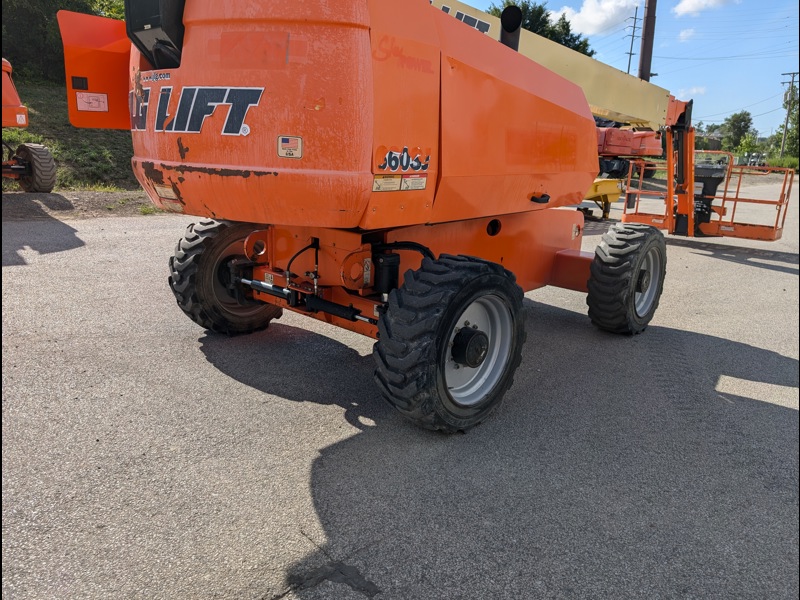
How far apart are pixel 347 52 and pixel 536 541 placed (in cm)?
233

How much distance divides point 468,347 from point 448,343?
147 mm

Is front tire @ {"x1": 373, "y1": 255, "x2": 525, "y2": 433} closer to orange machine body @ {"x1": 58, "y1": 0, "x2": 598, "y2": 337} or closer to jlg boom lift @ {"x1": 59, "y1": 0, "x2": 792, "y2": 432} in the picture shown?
jlg boom lift @ {"x1": 59, "y1": 0, "x2": 792, "y2": 432}

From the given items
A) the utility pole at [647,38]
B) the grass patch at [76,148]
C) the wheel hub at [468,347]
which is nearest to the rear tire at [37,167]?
the grass patch at [76,148]

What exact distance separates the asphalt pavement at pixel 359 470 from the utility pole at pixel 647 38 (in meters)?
1.60

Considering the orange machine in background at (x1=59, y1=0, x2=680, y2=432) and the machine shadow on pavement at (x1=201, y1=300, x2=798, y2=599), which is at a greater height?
the orange machine in background at (x1=59, y1=0, x2=680, y2=432)

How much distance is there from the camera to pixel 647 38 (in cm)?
461

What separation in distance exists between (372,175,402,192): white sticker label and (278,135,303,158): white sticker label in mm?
374

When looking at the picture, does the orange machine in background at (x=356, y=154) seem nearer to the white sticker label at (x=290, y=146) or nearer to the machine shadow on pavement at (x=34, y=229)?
the white sticker label at (x=290, y=146)

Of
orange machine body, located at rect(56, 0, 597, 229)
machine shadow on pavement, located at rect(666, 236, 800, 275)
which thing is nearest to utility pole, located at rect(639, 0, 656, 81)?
orange machine body, located at rect(56, 0, 597, 229)

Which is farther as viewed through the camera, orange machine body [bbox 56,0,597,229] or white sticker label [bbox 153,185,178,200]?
white sticker label [bbox 153,185,178,200]

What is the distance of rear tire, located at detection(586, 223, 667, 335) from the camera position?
523cm

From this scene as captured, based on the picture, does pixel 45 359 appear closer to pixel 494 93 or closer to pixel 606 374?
pixel 494 93

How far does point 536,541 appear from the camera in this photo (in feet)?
8.75

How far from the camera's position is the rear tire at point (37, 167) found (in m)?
11.3
